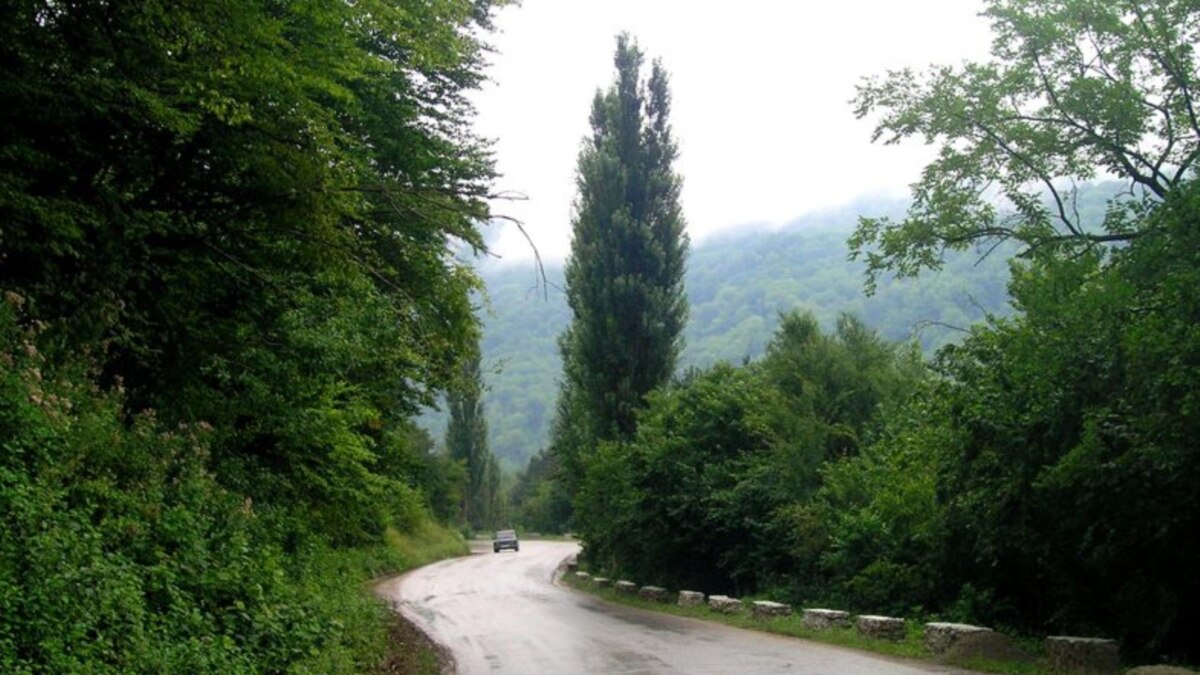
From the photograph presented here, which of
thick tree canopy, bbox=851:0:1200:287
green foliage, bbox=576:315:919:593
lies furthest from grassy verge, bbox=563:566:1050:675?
thick tree canopy, bbox=851:0:1200:287

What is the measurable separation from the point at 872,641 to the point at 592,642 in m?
4.36

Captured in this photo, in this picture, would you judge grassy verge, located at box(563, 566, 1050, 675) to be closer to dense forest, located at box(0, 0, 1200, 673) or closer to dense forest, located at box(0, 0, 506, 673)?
dense forest, located at box(0, 0, 1200, 673)

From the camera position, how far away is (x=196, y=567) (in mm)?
8297

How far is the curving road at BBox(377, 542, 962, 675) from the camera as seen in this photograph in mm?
12406

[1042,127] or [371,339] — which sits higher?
[1042,127]

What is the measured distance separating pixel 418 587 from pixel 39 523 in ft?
94.0

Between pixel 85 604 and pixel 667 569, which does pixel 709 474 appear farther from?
pixel 85 604

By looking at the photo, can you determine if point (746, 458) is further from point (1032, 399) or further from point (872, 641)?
point (1032, 399)

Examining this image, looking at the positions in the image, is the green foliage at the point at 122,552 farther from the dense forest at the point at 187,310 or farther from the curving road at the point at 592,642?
the curving road at the point at 592,642

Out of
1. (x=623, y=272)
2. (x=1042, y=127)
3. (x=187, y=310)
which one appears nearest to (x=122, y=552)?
(x=187, y=310)

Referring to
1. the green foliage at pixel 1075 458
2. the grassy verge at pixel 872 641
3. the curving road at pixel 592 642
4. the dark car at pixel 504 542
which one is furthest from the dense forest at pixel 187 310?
the dark car at pixel 504 542

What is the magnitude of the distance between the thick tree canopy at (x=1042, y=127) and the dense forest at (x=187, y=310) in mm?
9099

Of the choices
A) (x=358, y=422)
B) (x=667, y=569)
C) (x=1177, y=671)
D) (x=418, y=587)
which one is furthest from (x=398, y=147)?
(x=418, y=587)

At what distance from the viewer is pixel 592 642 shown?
1580cm
